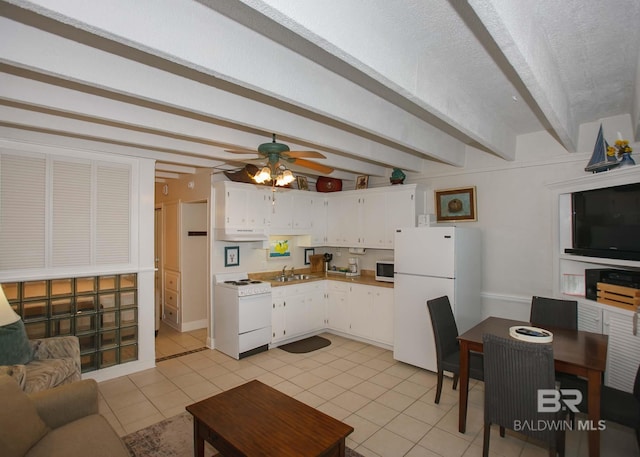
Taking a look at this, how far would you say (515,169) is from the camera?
3.98 meters

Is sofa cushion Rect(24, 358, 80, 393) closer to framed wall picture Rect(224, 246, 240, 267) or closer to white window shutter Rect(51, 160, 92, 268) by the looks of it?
white window shutter Rect(51, 160, 92, 268)

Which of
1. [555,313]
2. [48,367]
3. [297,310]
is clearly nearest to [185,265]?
[297,310]

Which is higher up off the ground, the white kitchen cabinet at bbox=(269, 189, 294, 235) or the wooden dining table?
the white kitchen cabinet at bbox=(269, 189, 294, 235)

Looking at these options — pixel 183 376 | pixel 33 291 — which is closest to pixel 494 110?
pixel 183 376

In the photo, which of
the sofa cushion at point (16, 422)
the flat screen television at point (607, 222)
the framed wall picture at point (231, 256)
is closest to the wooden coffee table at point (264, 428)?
the sofa cushion at point (16, 422)

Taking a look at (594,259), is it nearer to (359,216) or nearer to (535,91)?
(535,91)

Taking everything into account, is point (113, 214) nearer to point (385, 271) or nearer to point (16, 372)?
point (16, 372)

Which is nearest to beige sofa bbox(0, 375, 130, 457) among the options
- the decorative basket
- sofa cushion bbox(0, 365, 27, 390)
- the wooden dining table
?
sofa cushion bbox(0, 365, 27, 390)

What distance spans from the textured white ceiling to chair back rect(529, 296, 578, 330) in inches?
62.1

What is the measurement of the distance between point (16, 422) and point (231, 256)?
3.23m

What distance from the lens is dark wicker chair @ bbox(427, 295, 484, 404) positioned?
9.79 ft

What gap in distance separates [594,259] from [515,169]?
1366 millimetres

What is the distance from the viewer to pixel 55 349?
287 cm

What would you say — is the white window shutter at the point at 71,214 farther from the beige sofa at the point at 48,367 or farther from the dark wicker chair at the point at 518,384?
the dark wicker chair at the point at 518,384
